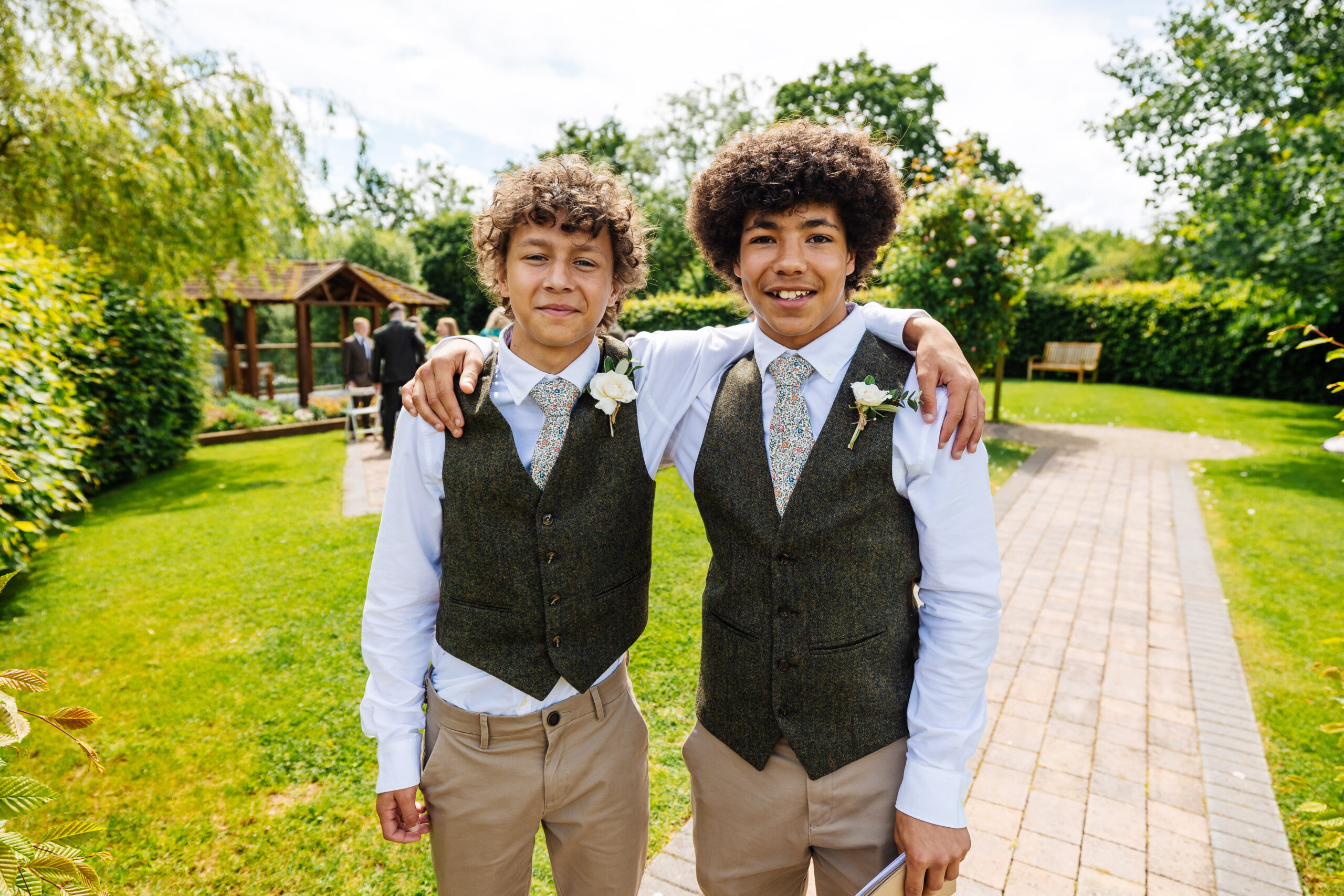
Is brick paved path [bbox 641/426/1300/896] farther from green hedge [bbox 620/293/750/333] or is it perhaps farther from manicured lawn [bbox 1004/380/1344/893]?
green hedge [bbox 620/293/750/333]

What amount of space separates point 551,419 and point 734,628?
2.09ft

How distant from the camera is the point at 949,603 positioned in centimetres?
147

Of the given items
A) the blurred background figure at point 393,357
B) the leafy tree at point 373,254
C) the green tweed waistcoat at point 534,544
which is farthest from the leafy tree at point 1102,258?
the green tweed waistcoat at point 534,544

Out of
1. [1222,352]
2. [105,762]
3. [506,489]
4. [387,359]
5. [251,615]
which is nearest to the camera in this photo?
[506,489]

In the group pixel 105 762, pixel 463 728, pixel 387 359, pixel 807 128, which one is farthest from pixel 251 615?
pixel 387 359

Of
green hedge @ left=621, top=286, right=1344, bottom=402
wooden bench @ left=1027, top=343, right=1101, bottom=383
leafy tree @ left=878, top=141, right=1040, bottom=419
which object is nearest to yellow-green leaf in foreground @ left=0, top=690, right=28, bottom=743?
leafy tree @ left=878, top=141, right=1040, bottom=419

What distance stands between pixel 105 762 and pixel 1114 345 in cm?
2139

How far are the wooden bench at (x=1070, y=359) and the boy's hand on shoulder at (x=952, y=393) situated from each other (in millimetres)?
19832

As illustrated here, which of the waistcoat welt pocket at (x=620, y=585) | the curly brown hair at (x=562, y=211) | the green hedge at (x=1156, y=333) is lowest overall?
the waistcoat welt pocket at (x=620, y=585)

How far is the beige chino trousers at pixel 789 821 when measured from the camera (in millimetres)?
1543

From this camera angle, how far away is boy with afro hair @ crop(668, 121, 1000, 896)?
145cm

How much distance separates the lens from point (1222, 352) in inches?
644

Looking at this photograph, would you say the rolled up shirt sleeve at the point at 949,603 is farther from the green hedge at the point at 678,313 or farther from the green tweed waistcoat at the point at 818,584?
the green hedge at the point at 678,313

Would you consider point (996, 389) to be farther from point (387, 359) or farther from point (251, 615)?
point (251, 615)
